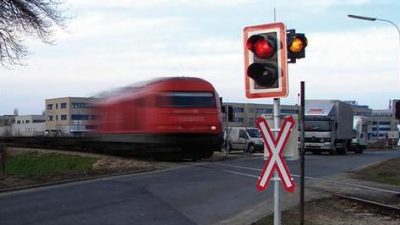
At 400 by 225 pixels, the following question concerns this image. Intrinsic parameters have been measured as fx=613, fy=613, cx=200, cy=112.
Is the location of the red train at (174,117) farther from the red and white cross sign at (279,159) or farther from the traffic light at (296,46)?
the red and white cross sign at (279,159)

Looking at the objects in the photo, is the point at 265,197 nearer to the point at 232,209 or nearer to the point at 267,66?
the point at 232,209

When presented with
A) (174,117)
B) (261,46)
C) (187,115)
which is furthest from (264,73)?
(187,115)

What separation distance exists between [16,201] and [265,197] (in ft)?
20.9

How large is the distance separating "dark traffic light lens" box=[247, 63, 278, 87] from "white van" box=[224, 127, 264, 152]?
122 feet

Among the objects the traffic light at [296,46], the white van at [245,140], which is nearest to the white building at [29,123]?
the white van at [245,140]

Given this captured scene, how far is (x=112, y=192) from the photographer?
16.7 m

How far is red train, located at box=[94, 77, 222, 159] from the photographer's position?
27.8 meters

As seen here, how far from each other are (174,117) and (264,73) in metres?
18.5

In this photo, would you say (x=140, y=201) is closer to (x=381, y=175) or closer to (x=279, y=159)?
(x=279, y=159)

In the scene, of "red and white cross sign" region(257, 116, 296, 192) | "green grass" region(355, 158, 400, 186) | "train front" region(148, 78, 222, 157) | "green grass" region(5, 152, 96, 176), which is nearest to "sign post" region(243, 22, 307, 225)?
"red and white cross sign" region(257, 116, 296, 192)

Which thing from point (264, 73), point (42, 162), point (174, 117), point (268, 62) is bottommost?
point (42, 162)

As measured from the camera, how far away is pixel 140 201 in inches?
588

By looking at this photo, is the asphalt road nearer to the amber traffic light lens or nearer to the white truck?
the amber traffic light lens

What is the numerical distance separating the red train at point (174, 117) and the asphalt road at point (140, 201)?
6192mm
